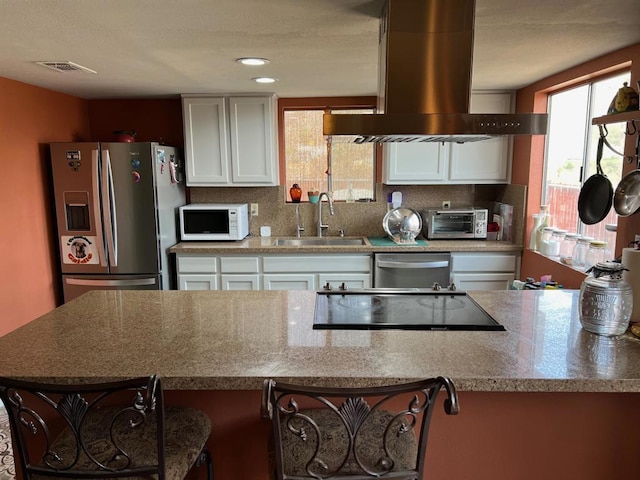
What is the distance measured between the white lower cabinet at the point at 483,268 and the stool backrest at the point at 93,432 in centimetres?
283

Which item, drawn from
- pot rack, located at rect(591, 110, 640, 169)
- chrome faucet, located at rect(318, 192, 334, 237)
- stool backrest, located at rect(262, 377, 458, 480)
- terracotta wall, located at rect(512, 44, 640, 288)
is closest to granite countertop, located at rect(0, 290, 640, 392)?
stool backrest, located at rect(262, 377, 458, 480)

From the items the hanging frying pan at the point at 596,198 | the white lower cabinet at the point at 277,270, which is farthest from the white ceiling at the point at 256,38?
the white lower cabinet at the point at 277,270

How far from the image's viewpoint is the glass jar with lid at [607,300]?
1586mm

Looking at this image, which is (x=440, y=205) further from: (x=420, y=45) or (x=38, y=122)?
(x=38, y=122)

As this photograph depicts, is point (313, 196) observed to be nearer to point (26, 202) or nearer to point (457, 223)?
point (457, 223)

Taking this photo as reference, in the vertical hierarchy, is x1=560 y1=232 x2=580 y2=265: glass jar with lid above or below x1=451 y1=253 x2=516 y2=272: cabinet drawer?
above

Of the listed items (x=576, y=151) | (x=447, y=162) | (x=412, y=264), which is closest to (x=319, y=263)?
(x=412, y=264)

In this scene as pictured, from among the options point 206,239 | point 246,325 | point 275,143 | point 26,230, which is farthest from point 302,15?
point 26,230

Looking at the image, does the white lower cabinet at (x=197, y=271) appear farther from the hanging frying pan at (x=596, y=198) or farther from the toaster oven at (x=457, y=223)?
the hanging frying pan at (x=596, y=198)

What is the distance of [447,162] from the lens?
3918 millimetres

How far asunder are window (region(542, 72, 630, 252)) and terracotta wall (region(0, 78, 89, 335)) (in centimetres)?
383

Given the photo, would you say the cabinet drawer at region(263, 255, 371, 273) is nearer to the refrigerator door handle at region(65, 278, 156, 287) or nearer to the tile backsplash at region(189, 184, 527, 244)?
the tile backsplash at region(189, 184, 527, 244)

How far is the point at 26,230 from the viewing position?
10.9 feet

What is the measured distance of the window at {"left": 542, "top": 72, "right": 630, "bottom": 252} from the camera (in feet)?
8.74
